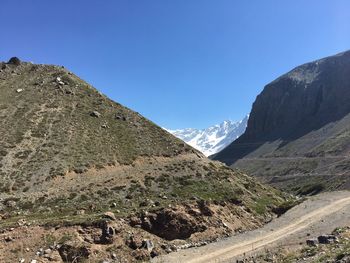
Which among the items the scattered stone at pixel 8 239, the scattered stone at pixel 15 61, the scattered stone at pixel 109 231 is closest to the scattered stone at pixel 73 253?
the scattered stone at pixel 109 231

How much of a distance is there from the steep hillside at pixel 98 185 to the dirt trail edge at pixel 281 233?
2.80 m

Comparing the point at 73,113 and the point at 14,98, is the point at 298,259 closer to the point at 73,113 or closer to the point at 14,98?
the point at 73,113

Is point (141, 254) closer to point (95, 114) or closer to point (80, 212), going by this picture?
point (80, 212)

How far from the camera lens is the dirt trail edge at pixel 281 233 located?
39531 millimetres

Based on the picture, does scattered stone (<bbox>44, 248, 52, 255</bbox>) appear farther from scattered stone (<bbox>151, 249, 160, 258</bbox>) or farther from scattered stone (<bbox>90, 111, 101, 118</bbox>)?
scattered stone (<bbox>90, 111, 101, 118</bbox>)

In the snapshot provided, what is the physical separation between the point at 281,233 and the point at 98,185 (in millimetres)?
23115

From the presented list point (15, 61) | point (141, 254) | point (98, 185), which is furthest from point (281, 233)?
point (15, 61)

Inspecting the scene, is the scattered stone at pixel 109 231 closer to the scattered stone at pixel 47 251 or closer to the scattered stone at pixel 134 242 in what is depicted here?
the scattered stone at pixel 134 242

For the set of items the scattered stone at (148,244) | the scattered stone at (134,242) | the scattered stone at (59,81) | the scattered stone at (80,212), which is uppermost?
the scattered stone at (59,81)

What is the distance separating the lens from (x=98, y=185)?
5500cm

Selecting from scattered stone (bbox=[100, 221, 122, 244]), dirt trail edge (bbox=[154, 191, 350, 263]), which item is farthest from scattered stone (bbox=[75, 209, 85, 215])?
dirt trail edge (bbox=[154, 191, 350, 263])

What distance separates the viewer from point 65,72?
93.1 m

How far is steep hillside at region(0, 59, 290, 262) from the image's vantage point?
39.7 metres

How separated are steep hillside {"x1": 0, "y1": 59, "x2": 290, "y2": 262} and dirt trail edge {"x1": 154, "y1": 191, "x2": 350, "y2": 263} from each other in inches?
110
